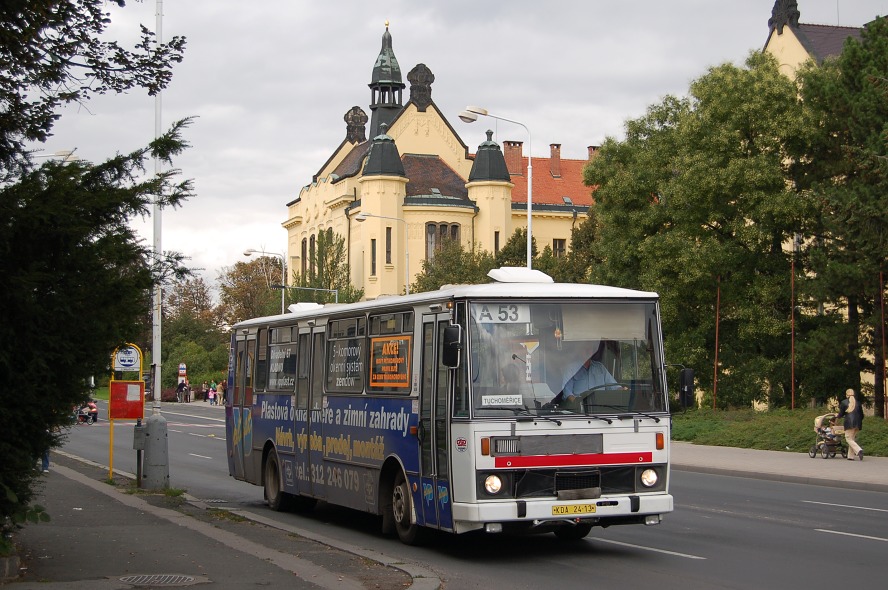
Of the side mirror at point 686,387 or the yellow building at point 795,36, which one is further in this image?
the yellow building at point 795,36

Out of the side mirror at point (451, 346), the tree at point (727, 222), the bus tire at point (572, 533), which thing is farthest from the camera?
the tree at point (727, 222)

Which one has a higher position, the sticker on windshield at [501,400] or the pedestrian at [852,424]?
the sticker on windshield at [501,400]

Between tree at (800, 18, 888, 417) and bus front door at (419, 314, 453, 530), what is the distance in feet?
68.8

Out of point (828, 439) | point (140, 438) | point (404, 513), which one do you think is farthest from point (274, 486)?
point (828, 439)

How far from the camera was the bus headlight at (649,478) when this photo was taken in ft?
43.8

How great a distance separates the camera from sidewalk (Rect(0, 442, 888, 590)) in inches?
439

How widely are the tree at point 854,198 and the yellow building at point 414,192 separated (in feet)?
182

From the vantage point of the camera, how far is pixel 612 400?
1339cm

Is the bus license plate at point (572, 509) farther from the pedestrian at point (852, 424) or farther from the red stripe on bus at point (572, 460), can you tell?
the pedestrian at point (852, 424)

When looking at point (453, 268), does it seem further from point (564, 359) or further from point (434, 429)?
point (564, 359)

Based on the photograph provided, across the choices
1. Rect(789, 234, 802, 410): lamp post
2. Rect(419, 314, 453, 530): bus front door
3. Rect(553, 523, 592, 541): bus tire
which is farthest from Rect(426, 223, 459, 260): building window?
Rect(419, 314, 453, 530): bus front door

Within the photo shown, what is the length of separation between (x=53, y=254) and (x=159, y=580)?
123 inches

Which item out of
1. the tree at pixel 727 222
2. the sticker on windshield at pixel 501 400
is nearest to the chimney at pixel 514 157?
the tree at pixel 727 222

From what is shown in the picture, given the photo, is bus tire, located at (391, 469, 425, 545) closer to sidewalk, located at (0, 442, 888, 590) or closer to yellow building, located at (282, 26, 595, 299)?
sidewalk, located at (0, 442, 888, 590)
